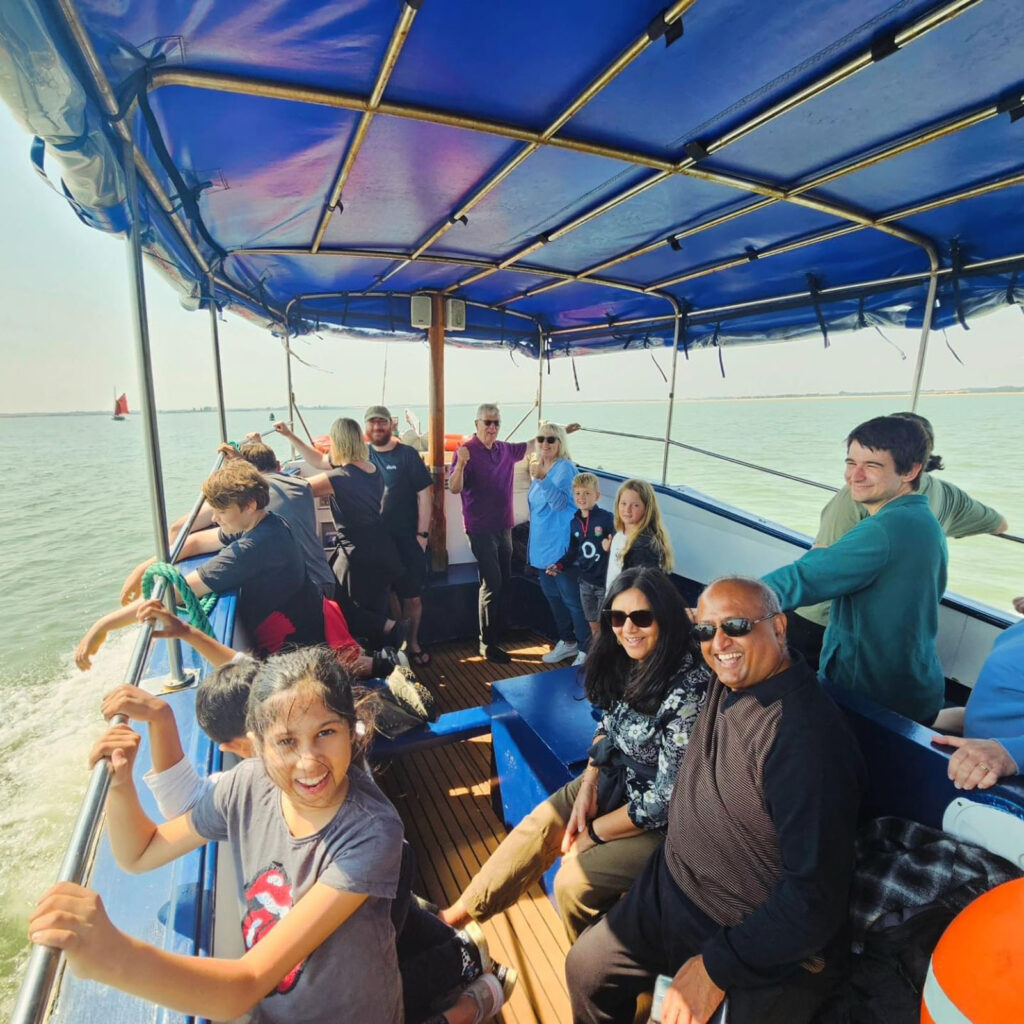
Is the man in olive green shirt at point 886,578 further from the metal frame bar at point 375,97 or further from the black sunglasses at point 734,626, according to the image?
the metal frame bar at point 375,97

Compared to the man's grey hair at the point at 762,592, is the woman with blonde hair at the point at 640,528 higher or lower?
lower

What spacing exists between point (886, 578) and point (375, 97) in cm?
185

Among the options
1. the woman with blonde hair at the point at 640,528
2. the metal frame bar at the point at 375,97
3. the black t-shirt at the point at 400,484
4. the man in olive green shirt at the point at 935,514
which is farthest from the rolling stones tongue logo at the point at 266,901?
the black t-shirt at the point at 400,484

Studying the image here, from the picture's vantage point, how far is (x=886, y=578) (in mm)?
1532

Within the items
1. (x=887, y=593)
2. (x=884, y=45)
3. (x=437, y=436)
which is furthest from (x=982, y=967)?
(x=437, y=436)

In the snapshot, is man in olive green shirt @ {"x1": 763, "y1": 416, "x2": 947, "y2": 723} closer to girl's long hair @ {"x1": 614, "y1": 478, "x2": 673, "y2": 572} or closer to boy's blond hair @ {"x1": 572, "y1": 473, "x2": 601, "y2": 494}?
girl's long hair @ {"x1": 614, "y1": 478, "x2": 673, "y2": 572}

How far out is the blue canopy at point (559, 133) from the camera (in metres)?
1.26

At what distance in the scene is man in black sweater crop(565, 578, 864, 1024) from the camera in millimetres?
1156

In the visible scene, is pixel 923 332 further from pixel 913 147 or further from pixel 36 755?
pixel 36 755

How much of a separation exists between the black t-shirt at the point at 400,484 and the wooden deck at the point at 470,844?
102cm

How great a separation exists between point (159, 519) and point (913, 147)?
2.44m

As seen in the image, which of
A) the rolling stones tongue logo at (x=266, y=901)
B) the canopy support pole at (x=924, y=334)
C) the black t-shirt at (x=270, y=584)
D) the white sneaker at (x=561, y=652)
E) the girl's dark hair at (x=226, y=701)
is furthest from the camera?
the white sneaker at (x=561, y=652)

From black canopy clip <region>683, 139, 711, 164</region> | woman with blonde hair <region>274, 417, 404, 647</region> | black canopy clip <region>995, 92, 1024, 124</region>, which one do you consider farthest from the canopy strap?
woman with blonde hair <region>274, 417, 404, 647</region>

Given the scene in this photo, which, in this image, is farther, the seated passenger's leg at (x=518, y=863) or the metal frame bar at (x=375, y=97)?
the seated passenger's leg at (x=518, y=863)
